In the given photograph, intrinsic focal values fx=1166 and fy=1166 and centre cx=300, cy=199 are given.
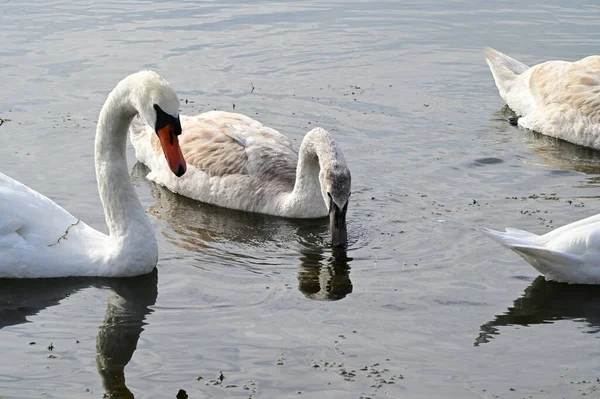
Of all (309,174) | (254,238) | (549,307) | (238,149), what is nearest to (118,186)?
(254,238)

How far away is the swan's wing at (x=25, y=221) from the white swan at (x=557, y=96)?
747 cm

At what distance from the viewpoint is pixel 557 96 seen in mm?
15727

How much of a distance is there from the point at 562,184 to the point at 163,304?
540 cm

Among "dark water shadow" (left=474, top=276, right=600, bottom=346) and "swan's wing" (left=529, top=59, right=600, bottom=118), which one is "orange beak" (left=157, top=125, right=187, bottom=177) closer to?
"dark water shadow" (left=474, top=276, right=600, bottom=346)

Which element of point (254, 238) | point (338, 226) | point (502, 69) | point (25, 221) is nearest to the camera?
point (25, 221)

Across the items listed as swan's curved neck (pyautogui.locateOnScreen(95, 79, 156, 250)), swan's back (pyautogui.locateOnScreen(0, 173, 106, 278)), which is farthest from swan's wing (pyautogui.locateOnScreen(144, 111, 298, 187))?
swan's back (pyautogui.locateOnScreen(0, 173, 106, 278))

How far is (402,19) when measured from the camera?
20531 mm

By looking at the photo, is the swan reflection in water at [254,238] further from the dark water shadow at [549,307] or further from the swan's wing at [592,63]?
the swan's wing at [592,63]

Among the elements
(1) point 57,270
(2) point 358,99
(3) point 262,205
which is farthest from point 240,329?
(2) point 358,99

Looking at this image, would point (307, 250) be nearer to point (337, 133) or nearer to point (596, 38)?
point (337, 133)

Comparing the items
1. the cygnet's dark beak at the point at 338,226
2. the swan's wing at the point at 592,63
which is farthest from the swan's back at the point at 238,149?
the swan's wing at the point at 592,63

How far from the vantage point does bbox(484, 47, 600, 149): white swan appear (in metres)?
15.1

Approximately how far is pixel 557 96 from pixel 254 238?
5848mm

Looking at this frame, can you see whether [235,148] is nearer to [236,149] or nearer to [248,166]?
[236,149]
